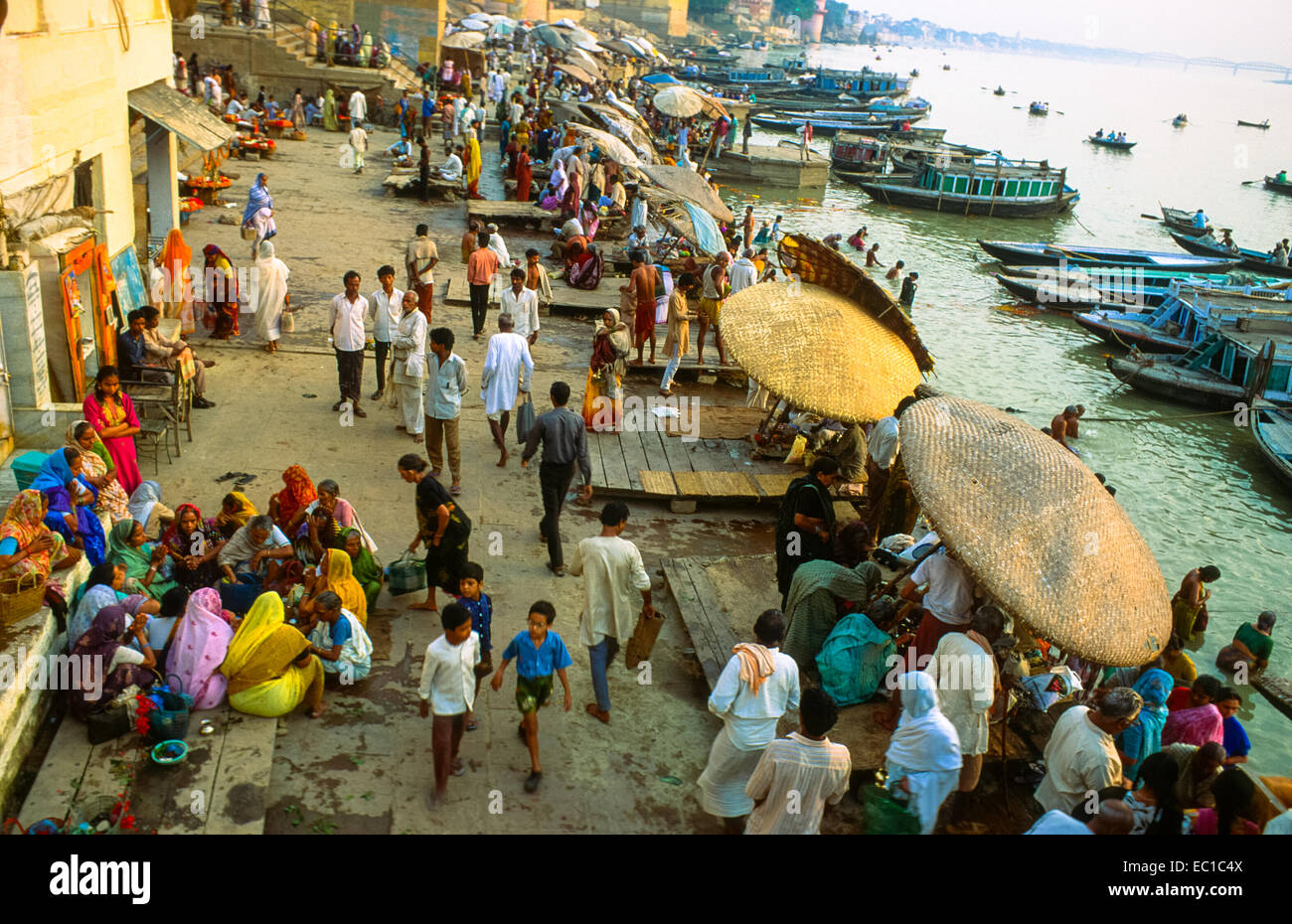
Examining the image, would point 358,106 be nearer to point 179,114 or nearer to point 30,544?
point 179,114

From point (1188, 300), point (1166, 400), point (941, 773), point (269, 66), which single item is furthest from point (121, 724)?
point (269, 66)

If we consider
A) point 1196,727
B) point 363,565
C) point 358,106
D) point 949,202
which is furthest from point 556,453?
point 949,202

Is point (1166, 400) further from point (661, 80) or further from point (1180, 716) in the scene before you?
point (661, 80)

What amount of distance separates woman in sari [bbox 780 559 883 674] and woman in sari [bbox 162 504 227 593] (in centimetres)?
389

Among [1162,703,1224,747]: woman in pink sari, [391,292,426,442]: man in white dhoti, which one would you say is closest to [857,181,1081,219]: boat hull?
[391,292,426,442]: man in white dhoti

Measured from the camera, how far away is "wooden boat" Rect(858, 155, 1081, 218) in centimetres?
3569

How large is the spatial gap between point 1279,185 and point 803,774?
57052mm

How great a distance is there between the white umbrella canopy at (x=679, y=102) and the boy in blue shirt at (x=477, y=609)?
2262 cm

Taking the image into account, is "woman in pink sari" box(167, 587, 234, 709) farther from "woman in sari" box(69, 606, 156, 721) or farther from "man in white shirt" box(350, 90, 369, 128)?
"man in white shirt" box(350, 90, 369, 128)

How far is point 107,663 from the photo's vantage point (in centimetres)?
550

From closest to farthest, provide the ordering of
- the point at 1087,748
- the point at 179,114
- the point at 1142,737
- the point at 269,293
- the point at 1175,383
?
the point at 1087,748, the point at 1142,737, the point at 269,293, the point at 179,114, the point at 1175,383

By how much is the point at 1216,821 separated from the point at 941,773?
1.37 metres

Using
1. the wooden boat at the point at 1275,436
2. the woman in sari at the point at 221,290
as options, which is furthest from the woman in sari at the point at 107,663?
the wooden boat at the point at 1275,436

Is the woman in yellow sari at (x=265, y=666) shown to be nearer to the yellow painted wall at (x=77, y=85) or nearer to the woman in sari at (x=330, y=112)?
the yellow painted wall at (x=77, y=85)
